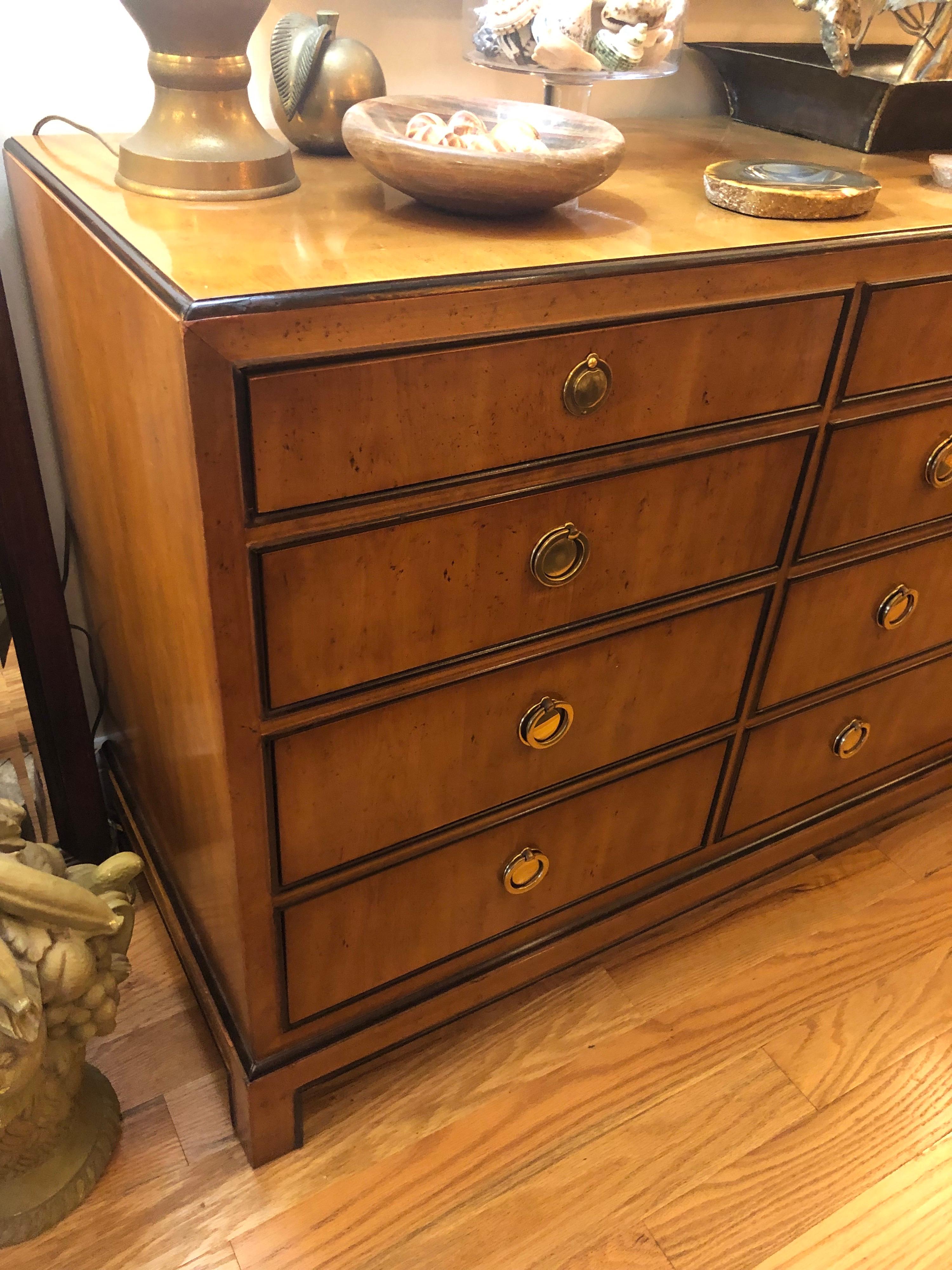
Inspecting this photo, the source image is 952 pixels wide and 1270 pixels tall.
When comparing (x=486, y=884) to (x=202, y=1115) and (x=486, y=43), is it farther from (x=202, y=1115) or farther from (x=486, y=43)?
(x=486, y=43)

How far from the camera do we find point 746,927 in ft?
4.44

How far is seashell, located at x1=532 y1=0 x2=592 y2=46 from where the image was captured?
2.98ft

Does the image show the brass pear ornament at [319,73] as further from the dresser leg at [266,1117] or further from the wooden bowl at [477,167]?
the dresser leg at [266,1117]

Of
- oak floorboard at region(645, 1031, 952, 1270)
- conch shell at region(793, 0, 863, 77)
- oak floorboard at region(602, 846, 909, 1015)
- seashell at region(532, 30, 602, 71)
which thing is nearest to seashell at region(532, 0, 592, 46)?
seashell at region(532, 30, 602, 71)

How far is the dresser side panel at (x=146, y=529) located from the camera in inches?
26.8

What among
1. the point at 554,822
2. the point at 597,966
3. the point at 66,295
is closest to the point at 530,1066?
the point at 597,966

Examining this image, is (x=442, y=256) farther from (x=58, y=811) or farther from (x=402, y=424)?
(x=58, y=811)

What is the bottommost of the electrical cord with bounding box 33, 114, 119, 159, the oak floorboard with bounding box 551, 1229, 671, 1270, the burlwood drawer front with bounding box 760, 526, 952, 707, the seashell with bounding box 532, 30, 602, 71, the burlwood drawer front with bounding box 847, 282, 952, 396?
the oak floorboard with bounding box 551, 1229, 671, 1270

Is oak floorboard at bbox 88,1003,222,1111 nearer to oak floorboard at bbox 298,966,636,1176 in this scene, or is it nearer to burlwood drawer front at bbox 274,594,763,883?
oak floorboard at bbox 298,966,636,1176

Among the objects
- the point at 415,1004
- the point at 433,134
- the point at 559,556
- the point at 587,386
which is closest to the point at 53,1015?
the point at 415,1004

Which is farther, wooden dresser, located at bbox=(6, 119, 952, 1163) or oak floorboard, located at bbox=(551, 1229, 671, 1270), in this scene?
oak floorboard, located at bbox=(551, 1229, 671, 1270)

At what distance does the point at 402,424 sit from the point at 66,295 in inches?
14.9

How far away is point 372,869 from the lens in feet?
2.96

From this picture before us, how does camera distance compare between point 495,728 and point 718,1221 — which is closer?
point 495,728
